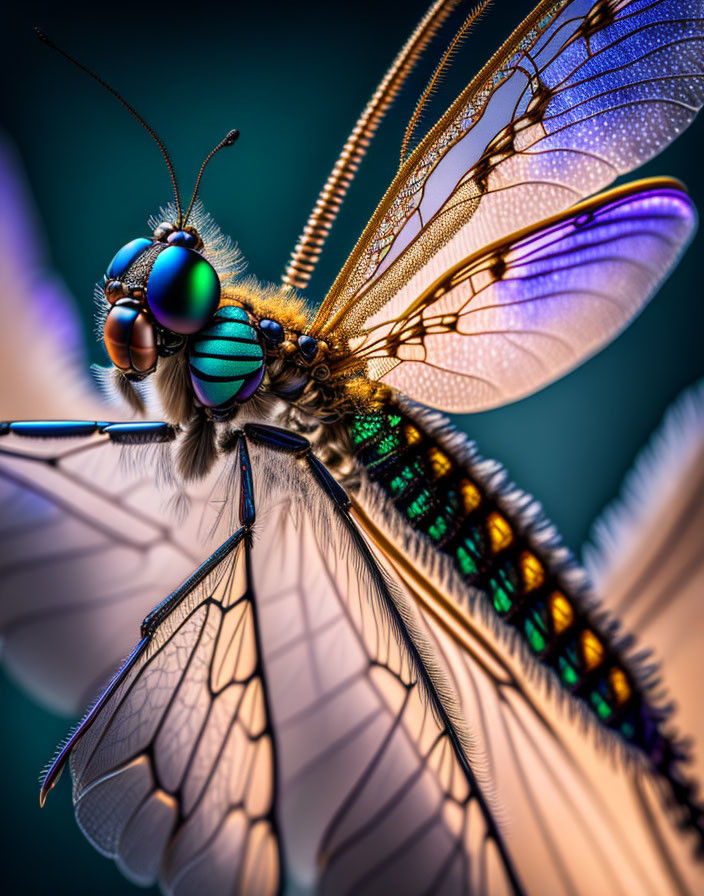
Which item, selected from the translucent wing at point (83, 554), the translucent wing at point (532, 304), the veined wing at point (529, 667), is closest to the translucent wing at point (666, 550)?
the veined wing at point (529, 667)

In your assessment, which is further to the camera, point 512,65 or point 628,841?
point 628,841

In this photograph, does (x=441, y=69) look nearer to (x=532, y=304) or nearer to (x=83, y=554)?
(x=532, y=304)

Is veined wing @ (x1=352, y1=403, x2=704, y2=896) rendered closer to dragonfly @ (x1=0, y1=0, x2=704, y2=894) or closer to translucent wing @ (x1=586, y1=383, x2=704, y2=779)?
dragonfly @ (x1=0, y1=0, x2=704, y2=894)

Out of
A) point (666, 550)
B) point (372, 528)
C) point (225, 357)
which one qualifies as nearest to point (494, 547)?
point (372, 528)

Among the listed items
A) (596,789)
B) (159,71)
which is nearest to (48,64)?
(159,71)

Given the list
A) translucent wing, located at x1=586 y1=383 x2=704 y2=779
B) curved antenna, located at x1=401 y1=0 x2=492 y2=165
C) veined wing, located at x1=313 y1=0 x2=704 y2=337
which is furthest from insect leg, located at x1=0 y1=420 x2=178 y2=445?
translucent wing, located at x1=586 y1=383 x2=704 y2=779

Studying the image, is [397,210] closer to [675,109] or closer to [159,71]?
[675,109]
